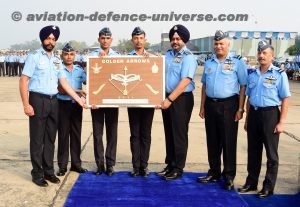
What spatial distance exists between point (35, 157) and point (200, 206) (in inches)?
79.7

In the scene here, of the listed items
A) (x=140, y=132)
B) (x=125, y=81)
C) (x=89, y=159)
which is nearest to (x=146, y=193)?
(x=140, y=132)

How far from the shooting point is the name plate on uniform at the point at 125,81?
183 inches

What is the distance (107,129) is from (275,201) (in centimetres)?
218

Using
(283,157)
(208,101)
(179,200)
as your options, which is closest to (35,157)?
(179,200)

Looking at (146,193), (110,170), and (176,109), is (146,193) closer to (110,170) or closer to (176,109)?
(110,170)

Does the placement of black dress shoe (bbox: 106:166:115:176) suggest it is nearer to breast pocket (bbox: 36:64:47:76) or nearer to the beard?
breast pocket (bbox: 36:64:47:76)

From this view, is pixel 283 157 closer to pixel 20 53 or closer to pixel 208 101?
pixel 208 101

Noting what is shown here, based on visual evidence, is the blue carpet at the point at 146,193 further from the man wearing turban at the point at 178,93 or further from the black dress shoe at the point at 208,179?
the man wearing turban at the point at 178,93

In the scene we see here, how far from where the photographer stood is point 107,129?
193 inches

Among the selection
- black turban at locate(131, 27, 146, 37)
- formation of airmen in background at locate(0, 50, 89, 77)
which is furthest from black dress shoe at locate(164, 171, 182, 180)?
formation of airmen in background at locate(0, 50, 89, 77)

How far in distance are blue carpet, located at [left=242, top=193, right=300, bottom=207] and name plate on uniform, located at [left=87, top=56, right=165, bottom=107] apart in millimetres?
1553

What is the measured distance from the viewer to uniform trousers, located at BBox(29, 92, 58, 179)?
4.39 meters

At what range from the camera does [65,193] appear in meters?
4.28

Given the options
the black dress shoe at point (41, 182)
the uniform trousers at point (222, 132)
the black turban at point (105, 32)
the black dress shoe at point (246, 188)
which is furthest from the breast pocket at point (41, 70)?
the black dress shoe at point (246, 188)
